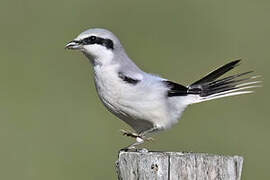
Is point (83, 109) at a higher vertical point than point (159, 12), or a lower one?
lower

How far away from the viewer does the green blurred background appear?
324 inches

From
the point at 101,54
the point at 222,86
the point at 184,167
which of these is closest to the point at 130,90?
the point at 101,54

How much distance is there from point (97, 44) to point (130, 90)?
0.35 meters

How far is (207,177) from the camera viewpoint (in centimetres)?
383

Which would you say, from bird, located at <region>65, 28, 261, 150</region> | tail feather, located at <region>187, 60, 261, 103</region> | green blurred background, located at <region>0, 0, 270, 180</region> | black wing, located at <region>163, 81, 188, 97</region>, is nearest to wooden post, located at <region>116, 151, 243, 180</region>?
bird, located at <region>65, 28, 261, 150</region>

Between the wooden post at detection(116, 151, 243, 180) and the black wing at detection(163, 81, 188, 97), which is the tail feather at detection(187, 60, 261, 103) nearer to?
the black wing at detection(163, 81, 188, 97)

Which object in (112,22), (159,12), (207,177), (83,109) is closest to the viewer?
(207,177)

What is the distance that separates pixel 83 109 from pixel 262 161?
214cm

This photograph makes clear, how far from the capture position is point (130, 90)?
4.77 meters

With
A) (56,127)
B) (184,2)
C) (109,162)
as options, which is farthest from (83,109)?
(184,2)

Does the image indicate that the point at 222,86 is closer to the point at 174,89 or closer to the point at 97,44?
the point at 174,89

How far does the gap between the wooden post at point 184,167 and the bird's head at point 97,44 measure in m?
1.12

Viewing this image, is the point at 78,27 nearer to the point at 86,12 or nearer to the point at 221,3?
the point at 86,12

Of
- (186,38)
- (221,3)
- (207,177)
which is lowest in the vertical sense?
(207,177)
